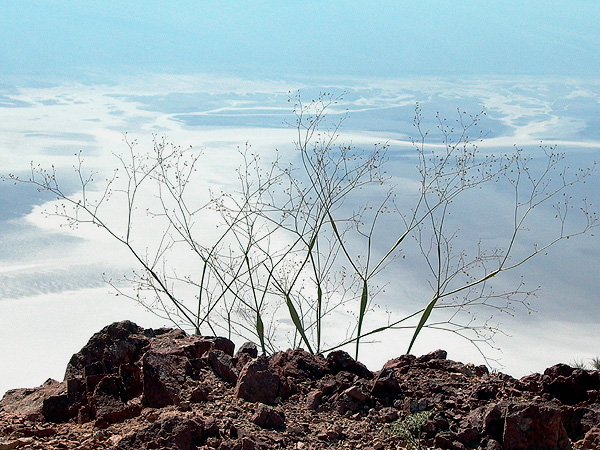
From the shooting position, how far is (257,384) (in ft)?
10.4

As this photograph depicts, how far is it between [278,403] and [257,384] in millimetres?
118

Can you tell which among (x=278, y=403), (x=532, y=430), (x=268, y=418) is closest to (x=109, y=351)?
(x=278, y=403)

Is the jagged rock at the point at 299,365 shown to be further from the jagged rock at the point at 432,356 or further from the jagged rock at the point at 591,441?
the jagged rock at the point at 591,441

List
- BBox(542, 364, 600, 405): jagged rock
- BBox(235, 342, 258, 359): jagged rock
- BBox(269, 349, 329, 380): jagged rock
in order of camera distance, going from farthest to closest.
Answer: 1. BBox(235, 342, 258, 359): jagged rock
2. BBox(269, 349, 329, 380): jagged rock
3. BBox(542, 364, 600, 405): jagged rock

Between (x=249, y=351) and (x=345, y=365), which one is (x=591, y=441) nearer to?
(x=345, y=365)

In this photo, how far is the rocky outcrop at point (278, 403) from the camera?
8.99ft

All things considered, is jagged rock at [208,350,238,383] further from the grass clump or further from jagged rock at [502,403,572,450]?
jagged rock at [502,403,572,450]

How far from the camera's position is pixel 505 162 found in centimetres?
588

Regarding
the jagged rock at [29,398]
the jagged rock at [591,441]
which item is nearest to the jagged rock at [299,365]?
the jagged rock at [29,398]

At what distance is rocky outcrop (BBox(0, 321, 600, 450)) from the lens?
2740mm

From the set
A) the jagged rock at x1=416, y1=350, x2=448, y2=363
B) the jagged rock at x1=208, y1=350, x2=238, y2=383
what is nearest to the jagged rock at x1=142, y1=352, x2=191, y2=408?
the jagged rock at x1=208, y1=350, x2=238, y2=383

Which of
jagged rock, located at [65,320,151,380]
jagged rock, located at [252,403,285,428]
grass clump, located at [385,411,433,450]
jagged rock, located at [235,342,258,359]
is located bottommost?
grass clump, located at [385,411,433,450]

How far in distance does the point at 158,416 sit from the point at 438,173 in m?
3.04

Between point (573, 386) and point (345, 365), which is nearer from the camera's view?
point (573, 386)
